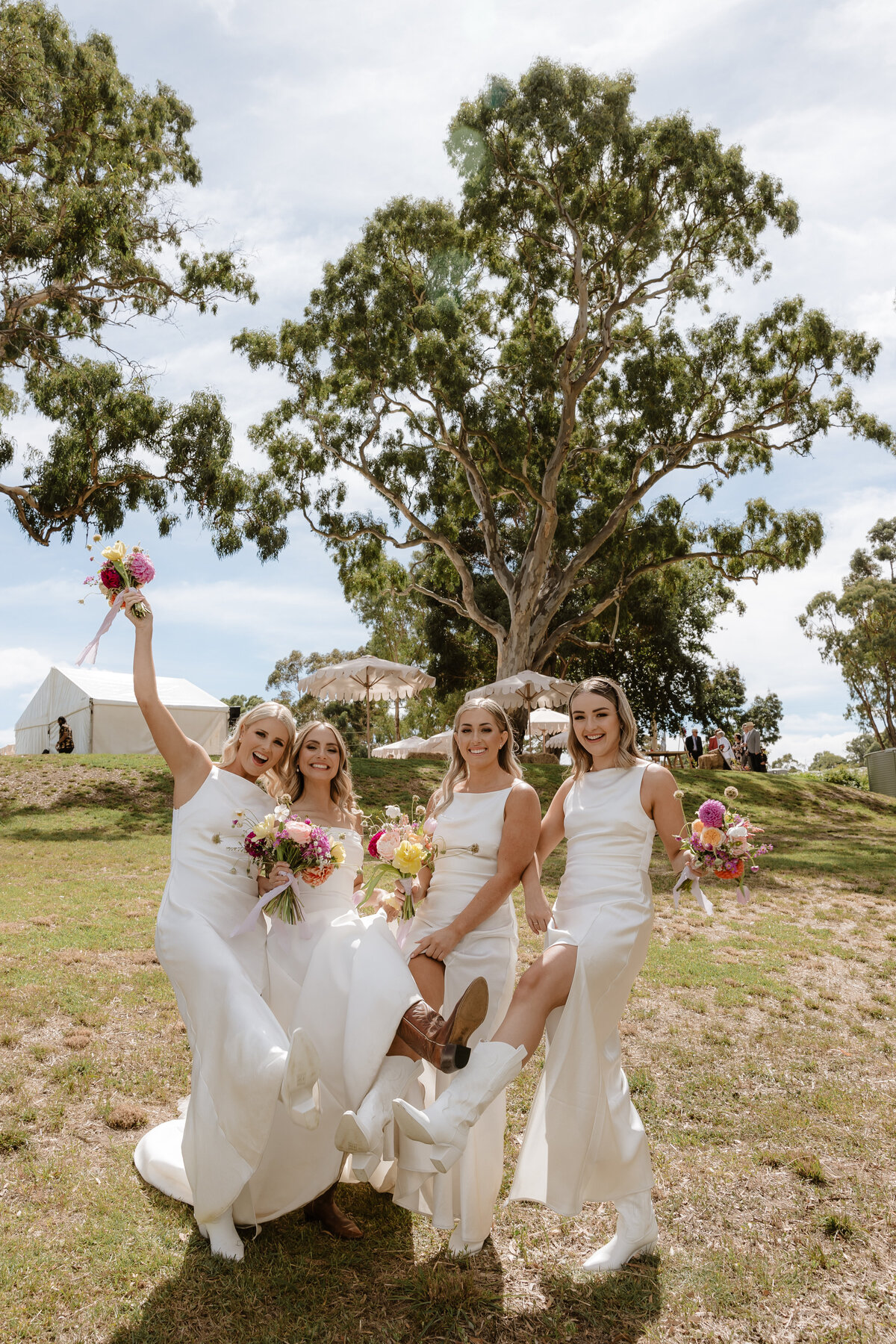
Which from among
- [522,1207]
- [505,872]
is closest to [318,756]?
[505,872]

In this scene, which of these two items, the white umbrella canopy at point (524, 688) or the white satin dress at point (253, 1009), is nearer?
the white satin dress at point (253, 1009)

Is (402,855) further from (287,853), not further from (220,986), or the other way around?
(220,986)

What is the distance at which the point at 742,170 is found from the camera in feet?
66.1

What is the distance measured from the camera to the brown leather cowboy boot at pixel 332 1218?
3.60 meters

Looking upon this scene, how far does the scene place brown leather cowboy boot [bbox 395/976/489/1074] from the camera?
316 centimetres

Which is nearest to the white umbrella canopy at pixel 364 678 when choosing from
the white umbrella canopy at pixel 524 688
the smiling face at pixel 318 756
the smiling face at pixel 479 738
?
the white umbrella canopy at pixel 524 688

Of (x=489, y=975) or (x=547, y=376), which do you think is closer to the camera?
(x=489, y=975)

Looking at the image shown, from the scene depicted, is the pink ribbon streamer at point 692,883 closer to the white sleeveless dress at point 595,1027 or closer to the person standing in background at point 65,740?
the white sleeveless dress at point 595,1027

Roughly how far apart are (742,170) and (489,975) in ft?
71.8

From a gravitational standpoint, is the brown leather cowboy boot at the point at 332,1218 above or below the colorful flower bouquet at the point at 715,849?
below

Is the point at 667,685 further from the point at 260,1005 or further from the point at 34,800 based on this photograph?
the point at 260,1005

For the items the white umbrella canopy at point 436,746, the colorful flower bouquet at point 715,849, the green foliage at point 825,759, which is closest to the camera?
the colorful flower bouquet at point 715,849

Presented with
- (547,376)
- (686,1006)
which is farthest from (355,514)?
(686,1006)

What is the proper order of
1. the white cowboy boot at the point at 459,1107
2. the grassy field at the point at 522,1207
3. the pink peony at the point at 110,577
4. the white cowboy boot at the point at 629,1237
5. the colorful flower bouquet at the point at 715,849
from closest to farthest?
1. the white cowboy boot at the point at 459,1107
2. the grassy field at the point at 522,1207
3. the white cowboy boot at the point at 629,1237
4. the colorful flower bouquet at the point at 715,849
5. the pink peony at the point at 110,577
